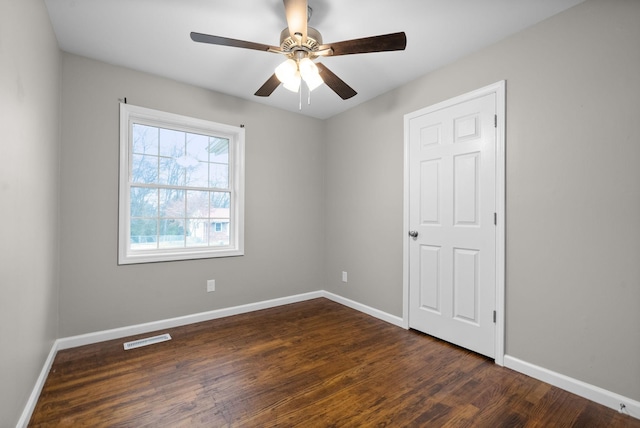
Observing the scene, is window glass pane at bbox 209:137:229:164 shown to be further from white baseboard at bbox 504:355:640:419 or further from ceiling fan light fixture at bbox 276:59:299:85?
white baseboard at bbox 504:355:640:419

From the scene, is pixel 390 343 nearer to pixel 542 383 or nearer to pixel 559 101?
pixel 542 383

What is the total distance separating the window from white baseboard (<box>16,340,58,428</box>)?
33.8 inches

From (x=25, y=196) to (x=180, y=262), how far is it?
5.22 feet

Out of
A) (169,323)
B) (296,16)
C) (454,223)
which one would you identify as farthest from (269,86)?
(169,323)

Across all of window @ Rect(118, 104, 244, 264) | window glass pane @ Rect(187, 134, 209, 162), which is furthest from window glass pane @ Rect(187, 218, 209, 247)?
window glass pane @ Rect(187, 134, 209, 162)

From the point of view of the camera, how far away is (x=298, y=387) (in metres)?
1.98

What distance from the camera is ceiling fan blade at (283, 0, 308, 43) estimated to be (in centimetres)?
162

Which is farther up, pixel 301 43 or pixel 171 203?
pixel 301 43

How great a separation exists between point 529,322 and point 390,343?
111cm

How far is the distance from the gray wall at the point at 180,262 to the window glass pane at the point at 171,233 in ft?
0.72

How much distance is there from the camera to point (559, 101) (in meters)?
2.02

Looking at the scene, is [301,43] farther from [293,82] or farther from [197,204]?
[197,204]

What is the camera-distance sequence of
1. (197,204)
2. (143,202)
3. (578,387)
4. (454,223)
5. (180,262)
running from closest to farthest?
(578,387) → (454,223) → (143,202) → (180,262) → (197,204)

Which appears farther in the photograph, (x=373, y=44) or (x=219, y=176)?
(x=219, y=176)
